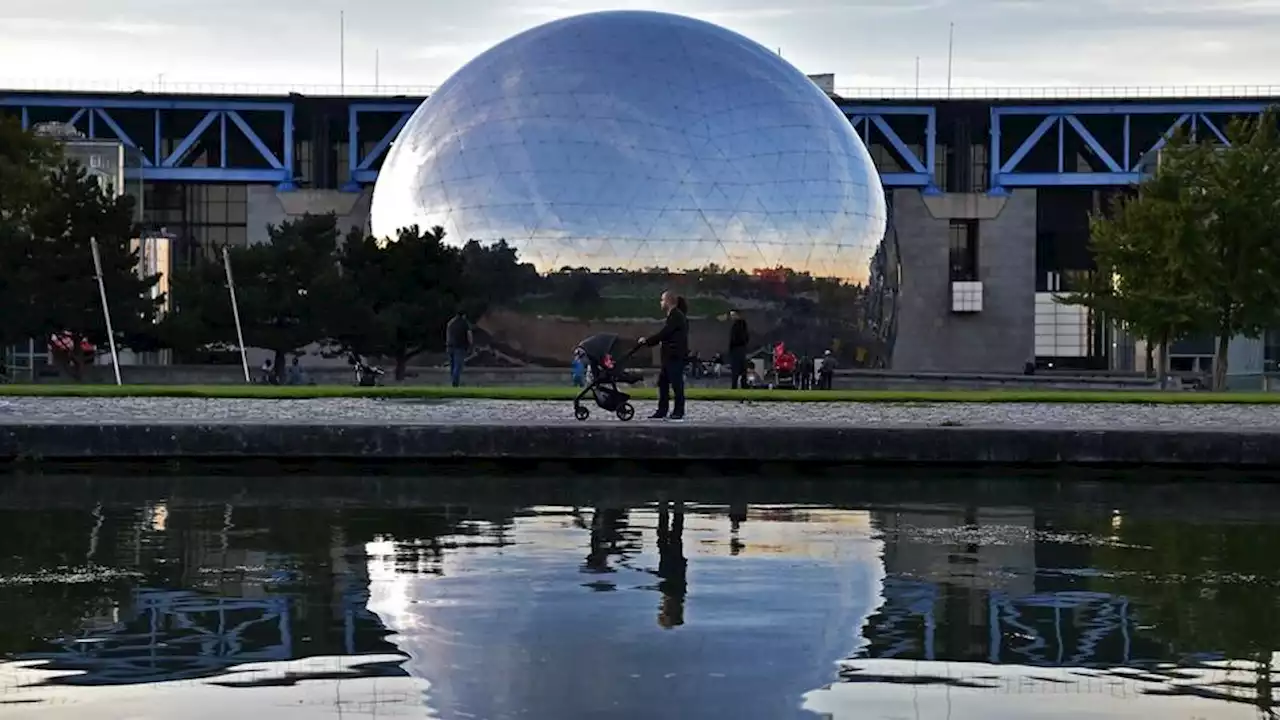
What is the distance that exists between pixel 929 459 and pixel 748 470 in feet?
5.32

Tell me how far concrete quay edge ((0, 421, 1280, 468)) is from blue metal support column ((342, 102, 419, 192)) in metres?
58.0

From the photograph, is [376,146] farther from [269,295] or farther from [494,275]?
[494,275]

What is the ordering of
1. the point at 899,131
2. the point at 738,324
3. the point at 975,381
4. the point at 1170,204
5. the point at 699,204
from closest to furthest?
the point at 738,324
the point at 699,204
the point at 1170,204
the point at 975,381
the point at 899,131

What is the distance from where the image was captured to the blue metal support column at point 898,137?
79.1m

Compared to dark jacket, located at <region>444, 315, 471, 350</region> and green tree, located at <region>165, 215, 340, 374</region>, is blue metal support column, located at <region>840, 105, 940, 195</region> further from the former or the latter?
dark jacket, located at <region>444, 315, 471, 350</region>

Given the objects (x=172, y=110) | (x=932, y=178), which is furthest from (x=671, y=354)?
(x=172, y=110)

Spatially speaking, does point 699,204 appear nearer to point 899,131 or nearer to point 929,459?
point 929,459

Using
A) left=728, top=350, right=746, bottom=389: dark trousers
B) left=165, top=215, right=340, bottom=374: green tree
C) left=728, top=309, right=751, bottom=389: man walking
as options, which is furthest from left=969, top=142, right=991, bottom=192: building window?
left=728, top=309, right=751, bottom=389: man walking

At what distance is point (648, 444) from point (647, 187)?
2013cm

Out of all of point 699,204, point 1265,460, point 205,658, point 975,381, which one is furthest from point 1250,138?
point 205,658

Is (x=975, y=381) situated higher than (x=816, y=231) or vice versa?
(x=816, y=231)

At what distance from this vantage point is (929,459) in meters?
18.3

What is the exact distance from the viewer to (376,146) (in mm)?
81688

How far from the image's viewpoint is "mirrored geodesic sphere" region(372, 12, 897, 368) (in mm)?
37844
